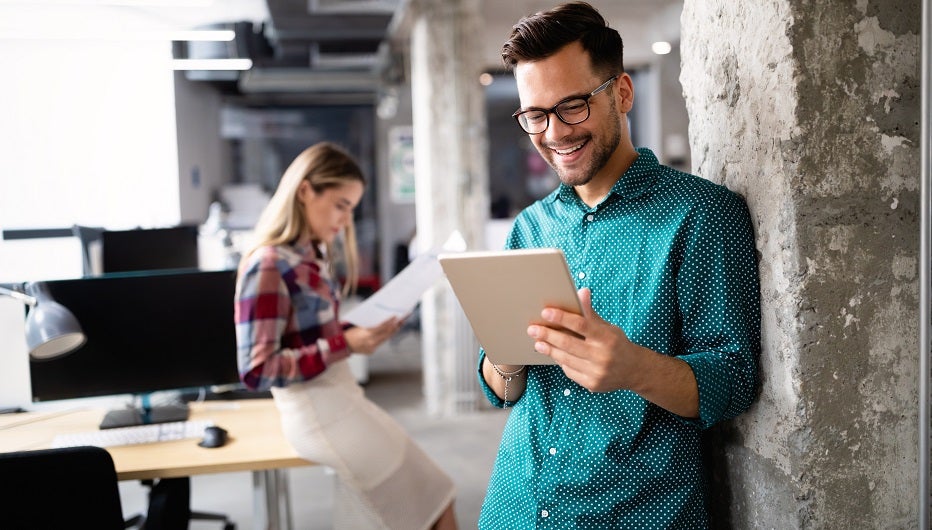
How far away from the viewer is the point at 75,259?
4.48 m

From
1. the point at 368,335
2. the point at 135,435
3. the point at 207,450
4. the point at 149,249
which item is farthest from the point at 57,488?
the point at 149,249

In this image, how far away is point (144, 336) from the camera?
2.80 meters

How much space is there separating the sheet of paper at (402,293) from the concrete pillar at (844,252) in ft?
4.70

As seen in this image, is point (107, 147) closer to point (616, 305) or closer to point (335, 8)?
point (335, 8)

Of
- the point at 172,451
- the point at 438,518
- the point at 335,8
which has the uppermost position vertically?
the point at 335,8

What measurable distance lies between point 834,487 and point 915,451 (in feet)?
0.46

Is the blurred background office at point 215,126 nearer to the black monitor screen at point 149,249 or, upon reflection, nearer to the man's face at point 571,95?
the black monitor screen at point 149,249

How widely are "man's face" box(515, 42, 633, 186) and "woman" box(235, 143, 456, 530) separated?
1.34 m

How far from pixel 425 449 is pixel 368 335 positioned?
2.56 meters

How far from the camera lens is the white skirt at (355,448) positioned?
2490 mm

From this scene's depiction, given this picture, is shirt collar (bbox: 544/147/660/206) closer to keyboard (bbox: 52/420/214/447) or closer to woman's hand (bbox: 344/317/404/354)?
woman's hand (bbox: 344/317/404/354)

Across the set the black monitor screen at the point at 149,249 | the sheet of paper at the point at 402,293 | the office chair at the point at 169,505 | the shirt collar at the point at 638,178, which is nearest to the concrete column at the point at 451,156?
the black monitor screen at the point at 149,249

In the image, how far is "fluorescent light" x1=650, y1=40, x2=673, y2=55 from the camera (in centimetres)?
700

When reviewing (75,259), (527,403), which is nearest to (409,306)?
(527,403)
